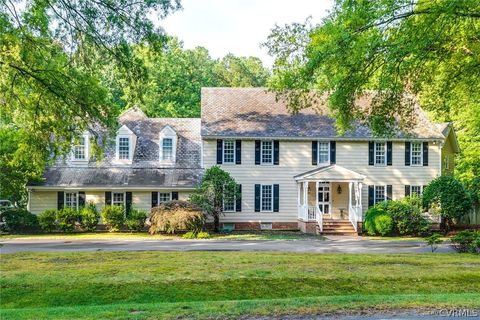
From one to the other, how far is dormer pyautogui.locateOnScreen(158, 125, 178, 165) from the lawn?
16146mm

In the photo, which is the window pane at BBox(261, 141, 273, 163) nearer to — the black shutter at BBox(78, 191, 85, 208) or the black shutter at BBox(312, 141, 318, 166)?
the black shutter at BBox(312, 141, 318, 166)

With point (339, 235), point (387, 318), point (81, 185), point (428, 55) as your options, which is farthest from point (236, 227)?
point (387, 318)

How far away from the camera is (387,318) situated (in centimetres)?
736

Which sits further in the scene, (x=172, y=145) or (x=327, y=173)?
(x=172, y=145)

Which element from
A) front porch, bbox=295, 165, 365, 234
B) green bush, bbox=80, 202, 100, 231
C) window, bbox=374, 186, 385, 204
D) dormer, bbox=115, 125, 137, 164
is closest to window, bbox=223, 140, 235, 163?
front porch, bbox=295, 165, 365, 234

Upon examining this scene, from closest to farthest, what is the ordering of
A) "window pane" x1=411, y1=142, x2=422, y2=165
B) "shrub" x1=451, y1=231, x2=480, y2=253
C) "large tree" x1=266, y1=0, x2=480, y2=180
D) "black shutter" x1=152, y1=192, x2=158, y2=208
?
"large tree" x1=266, y1=0, x2=480, y2=180, "shrub" x1=451, y1=231, x2=480, y2=253, "black shutter" x1=152, y1=192, x2=158, y2=208, "window pane" x1=411, y1=142, x2=422, y2=165

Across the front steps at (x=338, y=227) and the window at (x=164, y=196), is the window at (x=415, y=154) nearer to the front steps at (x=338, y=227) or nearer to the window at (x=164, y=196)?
the front steps at (x=338, y=227)

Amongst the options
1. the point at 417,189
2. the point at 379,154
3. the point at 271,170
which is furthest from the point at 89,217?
the point at 417,189

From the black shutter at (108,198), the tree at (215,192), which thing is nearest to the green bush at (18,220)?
the black shutter at (108,198)

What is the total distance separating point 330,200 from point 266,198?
157 inches

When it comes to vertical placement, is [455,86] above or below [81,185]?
above

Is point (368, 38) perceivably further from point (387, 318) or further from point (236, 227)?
point (236, 227)

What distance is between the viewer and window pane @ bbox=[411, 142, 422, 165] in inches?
1194

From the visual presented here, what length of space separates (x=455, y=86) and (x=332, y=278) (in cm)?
935
